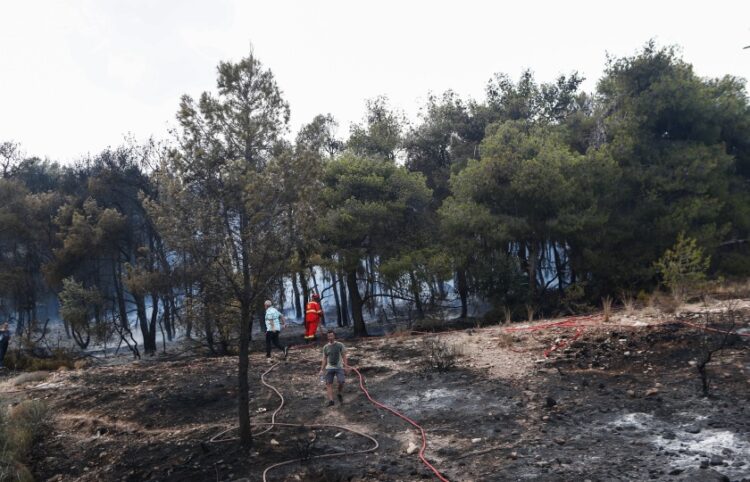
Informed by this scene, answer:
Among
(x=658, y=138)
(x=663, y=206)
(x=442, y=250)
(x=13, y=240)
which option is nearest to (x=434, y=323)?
(x=442, y=250)

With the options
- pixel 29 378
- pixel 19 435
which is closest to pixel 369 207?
pixel 29 378

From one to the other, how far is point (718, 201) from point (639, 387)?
16.1 m

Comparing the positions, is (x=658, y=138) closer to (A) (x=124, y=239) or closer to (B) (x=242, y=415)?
(B) (x=242, y=415)

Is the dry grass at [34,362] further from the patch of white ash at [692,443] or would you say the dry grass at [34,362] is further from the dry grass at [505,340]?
the patch of white ash at [692,443]

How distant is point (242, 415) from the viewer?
7.28m

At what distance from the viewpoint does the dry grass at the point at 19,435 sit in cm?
763

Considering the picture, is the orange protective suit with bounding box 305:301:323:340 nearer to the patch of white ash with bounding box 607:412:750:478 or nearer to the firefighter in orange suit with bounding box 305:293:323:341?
the firefighter in orange suit with bounding box 305:293:323:341

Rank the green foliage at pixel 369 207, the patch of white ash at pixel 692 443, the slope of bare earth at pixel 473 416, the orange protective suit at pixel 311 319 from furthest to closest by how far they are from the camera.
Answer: the green foliage at pixel 369 207
the orange protective suit at pixel 311 319
the slope of bare earth at pixel 473 416
the patch of white ash at pixel 692 443

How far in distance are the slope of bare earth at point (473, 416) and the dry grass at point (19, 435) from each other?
9.2 inches

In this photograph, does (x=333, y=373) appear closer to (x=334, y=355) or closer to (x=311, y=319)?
(x=334, y=355)

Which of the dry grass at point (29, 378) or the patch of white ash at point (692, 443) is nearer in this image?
the patch of white ash at point (692, 443)

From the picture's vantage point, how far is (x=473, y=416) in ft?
25.9

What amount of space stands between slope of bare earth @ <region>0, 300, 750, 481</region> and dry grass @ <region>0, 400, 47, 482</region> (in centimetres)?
23

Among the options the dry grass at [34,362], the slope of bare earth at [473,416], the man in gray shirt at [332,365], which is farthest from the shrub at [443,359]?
the dry grass at [34,362]
